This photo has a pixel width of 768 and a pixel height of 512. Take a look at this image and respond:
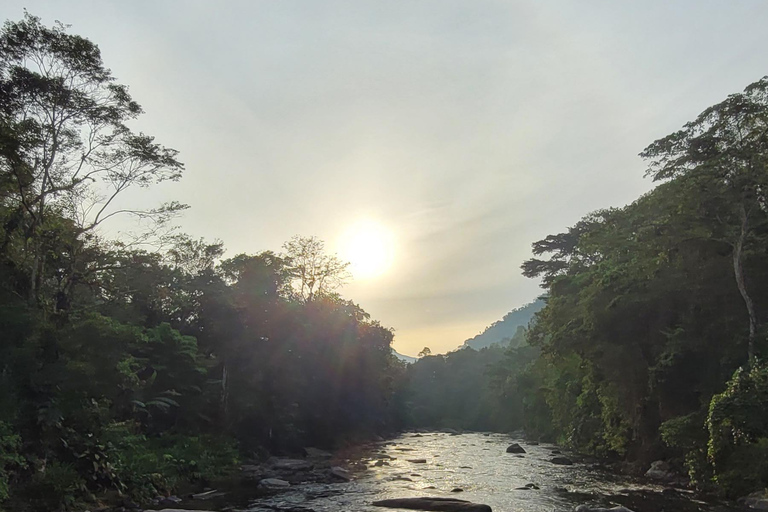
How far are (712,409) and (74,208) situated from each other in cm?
2610

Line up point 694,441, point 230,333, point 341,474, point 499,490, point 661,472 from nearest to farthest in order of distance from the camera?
point 694,441 → point 499,490 → point 661,472 → point 341,474 → point 230,333

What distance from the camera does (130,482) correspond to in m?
19.9

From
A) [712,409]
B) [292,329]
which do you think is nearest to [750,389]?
[712,409]

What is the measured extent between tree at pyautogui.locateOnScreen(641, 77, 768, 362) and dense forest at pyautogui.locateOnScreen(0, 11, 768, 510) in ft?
0.28

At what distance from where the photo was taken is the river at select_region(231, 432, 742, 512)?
18234mm

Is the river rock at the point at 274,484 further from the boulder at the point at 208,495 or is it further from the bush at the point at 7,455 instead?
the bush at the point at 7,455

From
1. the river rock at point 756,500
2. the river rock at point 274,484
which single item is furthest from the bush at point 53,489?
the river rock at point 756,500

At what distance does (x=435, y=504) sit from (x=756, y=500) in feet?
32.6

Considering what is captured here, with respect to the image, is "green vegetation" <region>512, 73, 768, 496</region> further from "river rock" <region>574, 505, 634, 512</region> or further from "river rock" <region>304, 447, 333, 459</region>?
"river rock" <region>304, 447, 333, 459</region>

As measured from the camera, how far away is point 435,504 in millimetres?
17672

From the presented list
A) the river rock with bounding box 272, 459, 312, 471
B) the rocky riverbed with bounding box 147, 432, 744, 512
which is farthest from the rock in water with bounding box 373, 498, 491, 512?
the river rock with bounding box 272, 459, 312, 471

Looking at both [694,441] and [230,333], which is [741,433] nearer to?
[694,441]

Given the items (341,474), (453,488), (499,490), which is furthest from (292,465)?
(499,490)

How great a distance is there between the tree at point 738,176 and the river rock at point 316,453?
2886cm
